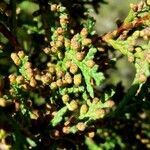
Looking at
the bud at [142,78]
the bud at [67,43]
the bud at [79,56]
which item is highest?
the bud at [67,43]

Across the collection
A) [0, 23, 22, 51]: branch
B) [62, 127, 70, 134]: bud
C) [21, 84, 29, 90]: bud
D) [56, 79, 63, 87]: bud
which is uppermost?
[0, 23, 22, 51]: branch

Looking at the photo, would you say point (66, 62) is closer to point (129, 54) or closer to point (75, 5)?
point (129, 54)

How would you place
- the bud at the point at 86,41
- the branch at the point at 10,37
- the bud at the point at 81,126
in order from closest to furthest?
1. the bud at the point at 81,126
2. the bud at the point at 86,41
3. the branch at the point at 10,37

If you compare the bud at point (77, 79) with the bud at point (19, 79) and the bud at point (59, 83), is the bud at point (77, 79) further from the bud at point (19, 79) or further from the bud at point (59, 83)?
the bud at point (19, 79)

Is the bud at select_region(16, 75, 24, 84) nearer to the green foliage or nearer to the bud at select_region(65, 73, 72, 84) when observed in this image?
the green foliage

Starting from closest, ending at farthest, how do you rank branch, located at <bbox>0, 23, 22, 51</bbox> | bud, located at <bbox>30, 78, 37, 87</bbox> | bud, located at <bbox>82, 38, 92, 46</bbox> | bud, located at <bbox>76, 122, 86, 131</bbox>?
bud, located at <bbox>76, 122, 86, 131</bbox> < bud, located at <bbox>30, 78, 37, 87</bbox> < bud, located at <bbox>82, 38, 92, 46</bbox> < branch, located at <bbox>0, 23, 22, 51</bbox>

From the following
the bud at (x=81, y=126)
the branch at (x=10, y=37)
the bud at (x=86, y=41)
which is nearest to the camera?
the bud at (x=81, y=126)

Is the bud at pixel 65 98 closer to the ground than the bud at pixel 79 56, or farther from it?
closer to the ground

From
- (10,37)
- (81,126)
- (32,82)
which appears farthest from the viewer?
(10,37)

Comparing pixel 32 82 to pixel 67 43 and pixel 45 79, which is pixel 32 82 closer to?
pixel 45 79

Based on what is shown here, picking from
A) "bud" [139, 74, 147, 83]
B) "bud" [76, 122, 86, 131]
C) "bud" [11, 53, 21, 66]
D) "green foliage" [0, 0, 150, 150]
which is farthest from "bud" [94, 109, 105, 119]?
"bud" [11, 53, 21, 66]

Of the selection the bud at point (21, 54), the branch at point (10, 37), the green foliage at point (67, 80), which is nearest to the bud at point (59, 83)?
the green foliage at point (67, 80)

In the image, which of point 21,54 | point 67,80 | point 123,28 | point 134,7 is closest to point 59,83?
point 67,80
